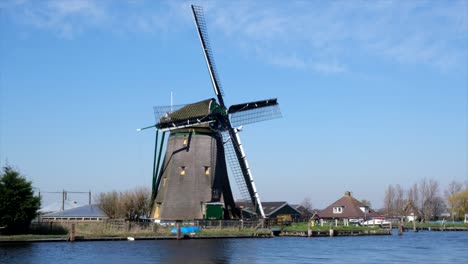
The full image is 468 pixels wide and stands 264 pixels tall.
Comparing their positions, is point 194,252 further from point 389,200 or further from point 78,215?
point 389,200

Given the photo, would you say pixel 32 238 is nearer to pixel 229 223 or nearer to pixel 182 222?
pixel 182 222

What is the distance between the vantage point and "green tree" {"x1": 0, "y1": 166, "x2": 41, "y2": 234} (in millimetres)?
35469

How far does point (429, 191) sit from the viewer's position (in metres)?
99.7

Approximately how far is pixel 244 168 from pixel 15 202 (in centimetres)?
1631

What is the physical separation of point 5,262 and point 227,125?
2366 centimetres

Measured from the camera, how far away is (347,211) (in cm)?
7412

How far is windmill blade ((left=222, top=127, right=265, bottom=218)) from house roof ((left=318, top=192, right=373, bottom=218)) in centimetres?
3046

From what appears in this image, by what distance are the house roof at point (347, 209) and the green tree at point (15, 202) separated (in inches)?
1776

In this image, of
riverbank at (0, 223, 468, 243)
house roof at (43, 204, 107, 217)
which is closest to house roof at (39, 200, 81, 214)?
house roof at (43, 204, 107, 217)

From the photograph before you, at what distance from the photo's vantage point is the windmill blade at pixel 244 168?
44969 millimetres

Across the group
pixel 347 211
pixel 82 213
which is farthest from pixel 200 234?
pixel 347 211

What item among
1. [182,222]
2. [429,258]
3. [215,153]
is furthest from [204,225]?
[429,258]

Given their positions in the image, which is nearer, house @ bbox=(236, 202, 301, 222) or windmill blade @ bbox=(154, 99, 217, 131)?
windmill blade @ bbox=(154, 99, 217, 131)

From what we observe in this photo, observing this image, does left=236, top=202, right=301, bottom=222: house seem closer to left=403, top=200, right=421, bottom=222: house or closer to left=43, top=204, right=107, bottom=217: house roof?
left=43, top=204, right=107, bottom=217: house roof
